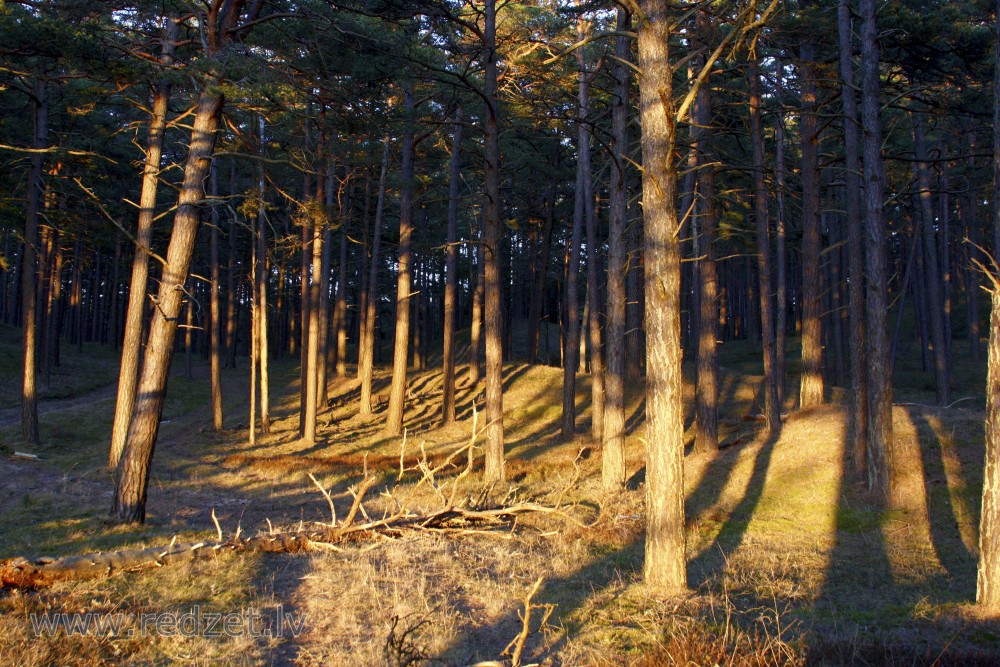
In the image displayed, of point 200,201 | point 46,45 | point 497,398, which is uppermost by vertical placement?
point 46,45

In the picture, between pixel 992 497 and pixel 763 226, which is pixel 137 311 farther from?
pixel 763 226

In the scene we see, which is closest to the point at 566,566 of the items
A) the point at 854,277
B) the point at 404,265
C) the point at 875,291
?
the point at 875,291

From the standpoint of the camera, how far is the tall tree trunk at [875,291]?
12203mm

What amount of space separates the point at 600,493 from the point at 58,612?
33.0ft

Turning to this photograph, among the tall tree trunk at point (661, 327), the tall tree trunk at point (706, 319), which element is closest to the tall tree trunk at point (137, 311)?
the tall tree trunk at point (661, 327)

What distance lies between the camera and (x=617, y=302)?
15.2m

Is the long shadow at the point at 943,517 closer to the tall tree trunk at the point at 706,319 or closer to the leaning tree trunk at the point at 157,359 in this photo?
the tall tree trunk at the point at 706,319

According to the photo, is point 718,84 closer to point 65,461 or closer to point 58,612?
point 58,612

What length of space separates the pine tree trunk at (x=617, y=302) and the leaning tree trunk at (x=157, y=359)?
8135 mm

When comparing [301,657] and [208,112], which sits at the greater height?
[208,112]

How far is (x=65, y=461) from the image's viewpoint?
60.8 feet

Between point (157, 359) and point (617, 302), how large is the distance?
360 inches

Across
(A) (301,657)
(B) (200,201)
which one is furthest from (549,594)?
(B) (200,201)

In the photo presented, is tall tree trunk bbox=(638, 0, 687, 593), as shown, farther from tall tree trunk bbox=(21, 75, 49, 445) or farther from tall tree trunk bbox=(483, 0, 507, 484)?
tall tree trunk bbox=(21, 75, 49, 445)
